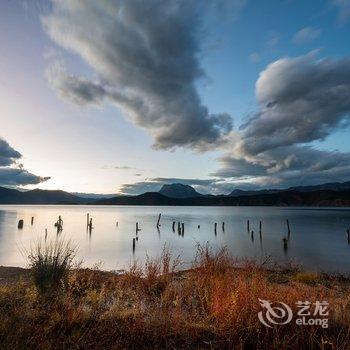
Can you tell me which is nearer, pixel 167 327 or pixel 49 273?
pixel 167 327

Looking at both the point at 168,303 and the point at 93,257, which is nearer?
the point at 168,303

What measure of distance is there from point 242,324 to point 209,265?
5.28 metres

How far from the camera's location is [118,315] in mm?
7562

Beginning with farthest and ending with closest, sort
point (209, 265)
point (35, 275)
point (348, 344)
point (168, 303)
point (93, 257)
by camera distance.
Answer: point (93, 257), point (209, 265), point (35, 275), point (168, 303), point (348, 344)

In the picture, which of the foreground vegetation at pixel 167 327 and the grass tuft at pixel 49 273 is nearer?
the foreground vegetation at pixel 167 327

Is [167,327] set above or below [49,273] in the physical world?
below

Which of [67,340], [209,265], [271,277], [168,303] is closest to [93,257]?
[271,277]

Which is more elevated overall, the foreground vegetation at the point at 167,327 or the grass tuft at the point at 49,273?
the grass tuft at the point at 49,273

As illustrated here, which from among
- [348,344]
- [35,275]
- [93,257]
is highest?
[35,275]

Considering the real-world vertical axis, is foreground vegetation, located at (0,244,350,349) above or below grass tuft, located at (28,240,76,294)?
below

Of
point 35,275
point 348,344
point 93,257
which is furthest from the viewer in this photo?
point 93,257

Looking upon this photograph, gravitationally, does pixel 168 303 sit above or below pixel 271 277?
above

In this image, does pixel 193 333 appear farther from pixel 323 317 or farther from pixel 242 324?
pixel 323 317

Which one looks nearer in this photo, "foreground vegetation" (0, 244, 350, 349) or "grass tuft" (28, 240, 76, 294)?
"foreground vegetation" (0, 244, 350, 349)
